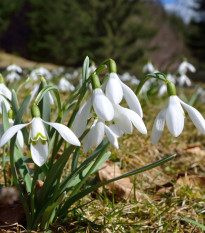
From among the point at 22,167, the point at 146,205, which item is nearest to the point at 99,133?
the point at 22,167

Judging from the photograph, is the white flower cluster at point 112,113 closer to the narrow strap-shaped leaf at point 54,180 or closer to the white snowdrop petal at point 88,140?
the white snowdrop petal at point 88,140

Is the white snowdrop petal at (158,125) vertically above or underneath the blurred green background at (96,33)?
underneath

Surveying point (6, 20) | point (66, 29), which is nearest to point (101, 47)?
point (66, 29)

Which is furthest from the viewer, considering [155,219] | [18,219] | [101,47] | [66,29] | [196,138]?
[66,29]

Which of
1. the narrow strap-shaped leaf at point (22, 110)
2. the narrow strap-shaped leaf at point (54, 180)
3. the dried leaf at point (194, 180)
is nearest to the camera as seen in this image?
the narrow strap-shaped leaf at point (22, 110)

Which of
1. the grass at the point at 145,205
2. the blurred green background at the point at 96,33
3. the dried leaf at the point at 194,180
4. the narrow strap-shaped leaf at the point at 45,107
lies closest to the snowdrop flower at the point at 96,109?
the narrow strap-shaped leaf at the point at 45,107

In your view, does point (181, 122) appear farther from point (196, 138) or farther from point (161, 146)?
point (196, 138)

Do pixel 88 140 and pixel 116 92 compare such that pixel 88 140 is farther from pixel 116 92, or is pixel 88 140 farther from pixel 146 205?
pixel 146 205
